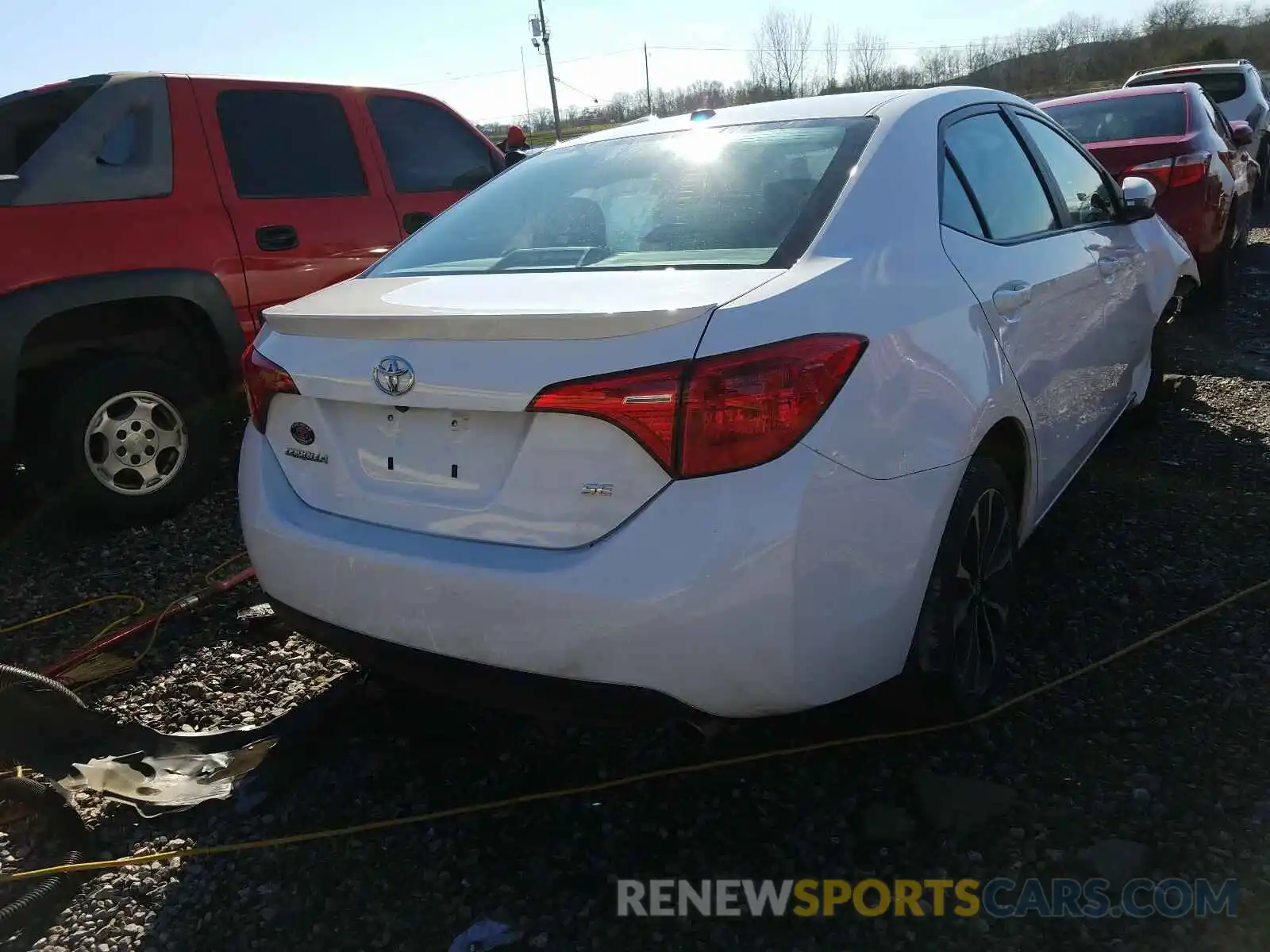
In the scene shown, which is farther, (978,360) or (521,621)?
(978,360)

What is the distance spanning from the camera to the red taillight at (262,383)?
235 cm

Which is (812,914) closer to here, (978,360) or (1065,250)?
(978,360)

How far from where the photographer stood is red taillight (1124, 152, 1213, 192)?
6414 millimetres

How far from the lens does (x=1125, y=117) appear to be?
741cm

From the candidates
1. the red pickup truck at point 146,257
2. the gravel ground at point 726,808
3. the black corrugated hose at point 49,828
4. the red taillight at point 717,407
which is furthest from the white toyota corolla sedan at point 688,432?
the red pickup truck at point 146,257

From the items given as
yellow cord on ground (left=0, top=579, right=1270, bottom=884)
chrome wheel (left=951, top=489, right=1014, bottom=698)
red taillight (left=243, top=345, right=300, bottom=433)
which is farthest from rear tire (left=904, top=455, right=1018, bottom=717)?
red taillight (left=243, top=345, right=300, bottom=433)

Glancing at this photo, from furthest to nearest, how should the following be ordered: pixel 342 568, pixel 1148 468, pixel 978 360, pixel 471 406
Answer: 1. pixel 1148 468
2. pixel 978 360
3. pixel 342 568
4. pixel 471 406

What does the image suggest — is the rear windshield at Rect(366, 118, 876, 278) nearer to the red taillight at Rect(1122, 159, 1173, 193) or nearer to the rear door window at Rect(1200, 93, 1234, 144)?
the red taillight at Rect(1122, 159, 1173, 193)

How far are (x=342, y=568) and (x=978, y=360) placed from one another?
1.56 meters

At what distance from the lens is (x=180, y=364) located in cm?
454

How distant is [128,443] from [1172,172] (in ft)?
21.0

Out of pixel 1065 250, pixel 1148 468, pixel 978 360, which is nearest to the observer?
pixel 978 360

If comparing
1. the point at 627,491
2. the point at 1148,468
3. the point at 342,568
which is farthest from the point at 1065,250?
the point at 342,568

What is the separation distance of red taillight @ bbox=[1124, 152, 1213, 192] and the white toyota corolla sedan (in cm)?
438
